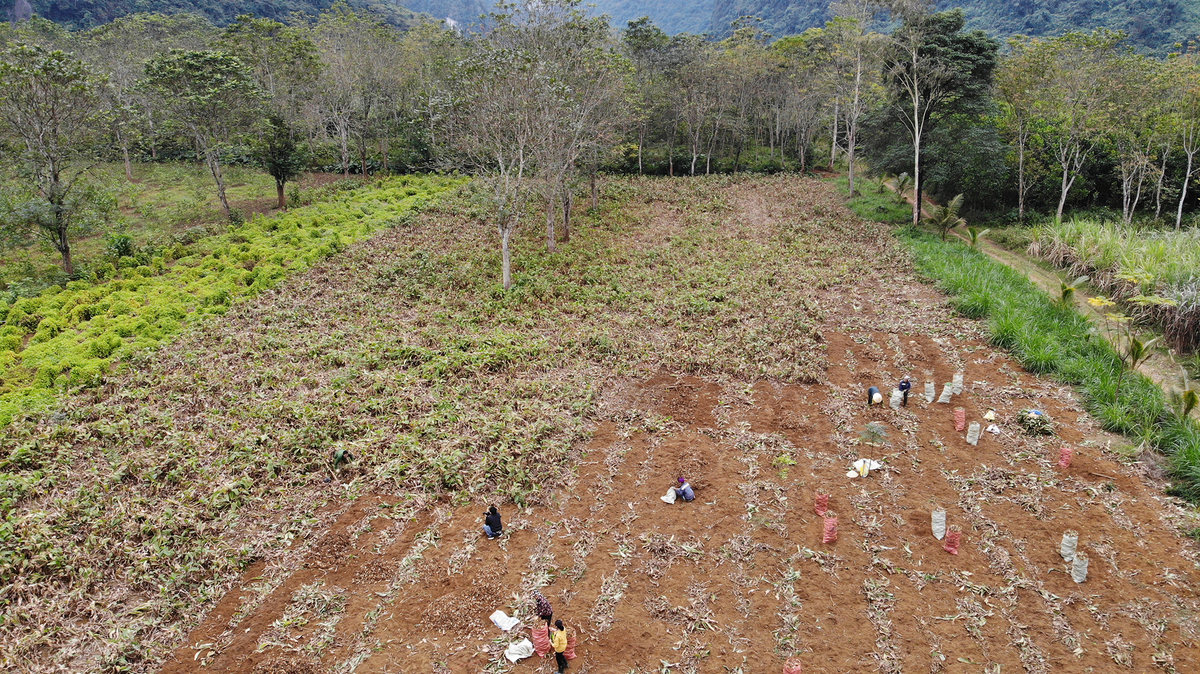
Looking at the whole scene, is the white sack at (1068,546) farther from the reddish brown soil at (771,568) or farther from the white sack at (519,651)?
the white sack at (519,651)

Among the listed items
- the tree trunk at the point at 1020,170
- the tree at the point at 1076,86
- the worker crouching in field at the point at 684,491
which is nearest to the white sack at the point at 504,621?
the worker crouching in field at the point at 684,491

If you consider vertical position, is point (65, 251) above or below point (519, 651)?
above

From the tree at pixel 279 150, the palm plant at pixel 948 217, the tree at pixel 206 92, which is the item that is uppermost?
the tree at pixel 206 92

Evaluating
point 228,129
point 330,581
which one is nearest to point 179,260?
point 228,129

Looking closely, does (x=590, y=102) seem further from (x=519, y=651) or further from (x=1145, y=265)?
(x=519, y=651)

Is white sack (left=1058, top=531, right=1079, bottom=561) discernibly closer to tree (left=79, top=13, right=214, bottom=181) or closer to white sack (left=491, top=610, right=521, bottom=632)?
white sack (left=491, top=610, right=521, bottom=632)

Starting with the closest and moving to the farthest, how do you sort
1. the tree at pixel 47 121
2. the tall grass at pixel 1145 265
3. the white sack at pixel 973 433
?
1. the white sack at pixel 973 433
2. the tall grass at pixel 1145 265
3. the tree at pixel 47 121

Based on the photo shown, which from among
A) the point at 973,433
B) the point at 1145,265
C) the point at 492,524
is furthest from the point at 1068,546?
the point at 1145,265
